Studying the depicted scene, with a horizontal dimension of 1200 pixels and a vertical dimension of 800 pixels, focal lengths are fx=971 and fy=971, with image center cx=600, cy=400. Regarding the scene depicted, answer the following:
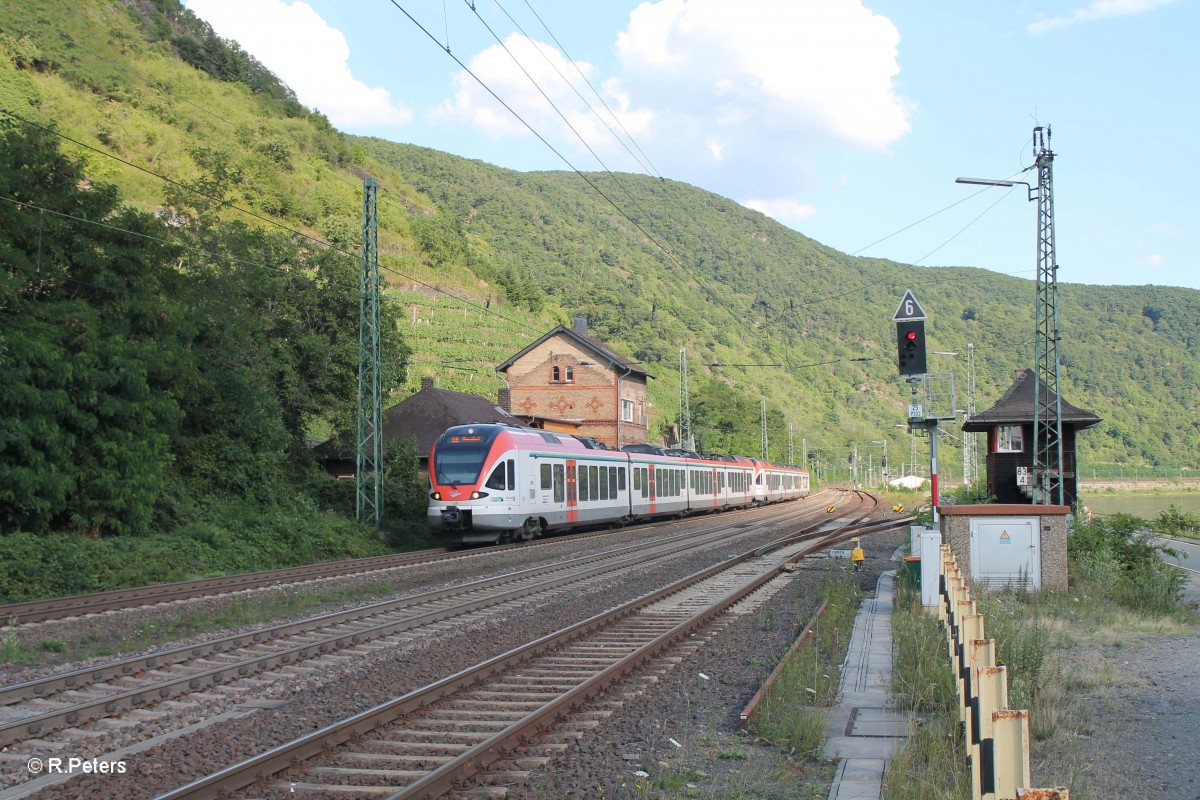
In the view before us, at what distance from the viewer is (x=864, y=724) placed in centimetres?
779

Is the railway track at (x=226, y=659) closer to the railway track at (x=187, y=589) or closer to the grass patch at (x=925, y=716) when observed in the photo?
the railway track at (x=187, y=589)

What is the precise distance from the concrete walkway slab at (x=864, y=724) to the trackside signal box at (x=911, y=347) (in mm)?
4240

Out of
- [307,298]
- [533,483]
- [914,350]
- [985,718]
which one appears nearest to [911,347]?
[914,350]

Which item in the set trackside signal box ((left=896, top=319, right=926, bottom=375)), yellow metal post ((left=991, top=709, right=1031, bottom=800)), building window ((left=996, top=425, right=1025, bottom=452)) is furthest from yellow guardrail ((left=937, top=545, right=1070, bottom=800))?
building window ((left=996, top=425, right=1025, bottom=452))

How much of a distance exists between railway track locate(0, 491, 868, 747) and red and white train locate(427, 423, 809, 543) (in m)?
6.58

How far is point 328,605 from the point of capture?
14.6 m

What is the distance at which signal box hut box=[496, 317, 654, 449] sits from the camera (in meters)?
60.1

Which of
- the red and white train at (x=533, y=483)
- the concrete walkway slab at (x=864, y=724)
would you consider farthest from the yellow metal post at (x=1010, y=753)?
the red and white train at (x=533, y=483)

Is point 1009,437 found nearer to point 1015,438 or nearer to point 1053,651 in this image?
point 1015,438

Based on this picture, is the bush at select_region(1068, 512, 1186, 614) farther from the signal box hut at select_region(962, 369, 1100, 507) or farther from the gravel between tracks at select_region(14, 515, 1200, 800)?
the signal box hut at select_region(962, 369, 1100, 507)

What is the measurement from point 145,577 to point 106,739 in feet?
35.5

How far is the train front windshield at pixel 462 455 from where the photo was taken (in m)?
24.1

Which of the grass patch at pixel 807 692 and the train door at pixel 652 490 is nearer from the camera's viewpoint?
the grass patch at pixel 807 692

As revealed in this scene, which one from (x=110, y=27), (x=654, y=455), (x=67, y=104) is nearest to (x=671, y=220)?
(x=110, y=27)
